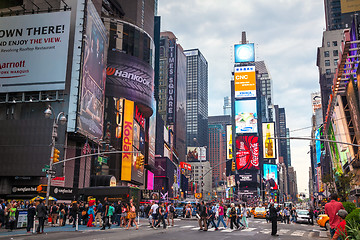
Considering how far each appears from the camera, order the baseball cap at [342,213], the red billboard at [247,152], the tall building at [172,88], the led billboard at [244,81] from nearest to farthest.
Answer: the baseball cap at [342,213] → the tall building at [172,88] → the led billboard at [244,81] → the red billboard at [247,152]

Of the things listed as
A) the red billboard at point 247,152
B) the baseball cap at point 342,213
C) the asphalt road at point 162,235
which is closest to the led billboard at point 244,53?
the red billboard at point 247,152

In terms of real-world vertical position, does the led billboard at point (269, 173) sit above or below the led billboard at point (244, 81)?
below

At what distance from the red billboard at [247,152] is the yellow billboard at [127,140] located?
98744 millimetres

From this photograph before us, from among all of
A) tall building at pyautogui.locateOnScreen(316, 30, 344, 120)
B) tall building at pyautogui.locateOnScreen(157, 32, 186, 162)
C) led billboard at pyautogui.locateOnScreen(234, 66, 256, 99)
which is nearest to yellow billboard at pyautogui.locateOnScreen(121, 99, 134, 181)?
tall building at pyautogui.locateOnScreen(316, 30, 344, 120)

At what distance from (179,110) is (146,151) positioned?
319 ft

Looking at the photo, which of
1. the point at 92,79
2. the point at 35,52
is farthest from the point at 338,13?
the point at 35,52

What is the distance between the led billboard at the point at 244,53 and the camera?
537ft

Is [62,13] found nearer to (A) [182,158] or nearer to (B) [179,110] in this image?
(B) [179,110]

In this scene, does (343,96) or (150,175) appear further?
(150,175)

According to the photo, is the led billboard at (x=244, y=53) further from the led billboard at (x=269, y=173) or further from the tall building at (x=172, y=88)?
the led billboard at (x=269, y=173)

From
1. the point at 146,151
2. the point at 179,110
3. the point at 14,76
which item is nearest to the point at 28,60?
the point at 14,76

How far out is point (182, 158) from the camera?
197250mm

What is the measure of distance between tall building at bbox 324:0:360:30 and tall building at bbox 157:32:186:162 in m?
67.6

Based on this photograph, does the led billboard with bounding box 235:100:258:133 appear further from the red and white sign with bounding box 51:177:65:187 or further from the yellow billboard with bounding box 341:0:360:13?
the red and white sign with bounding box 51:177:65:187
